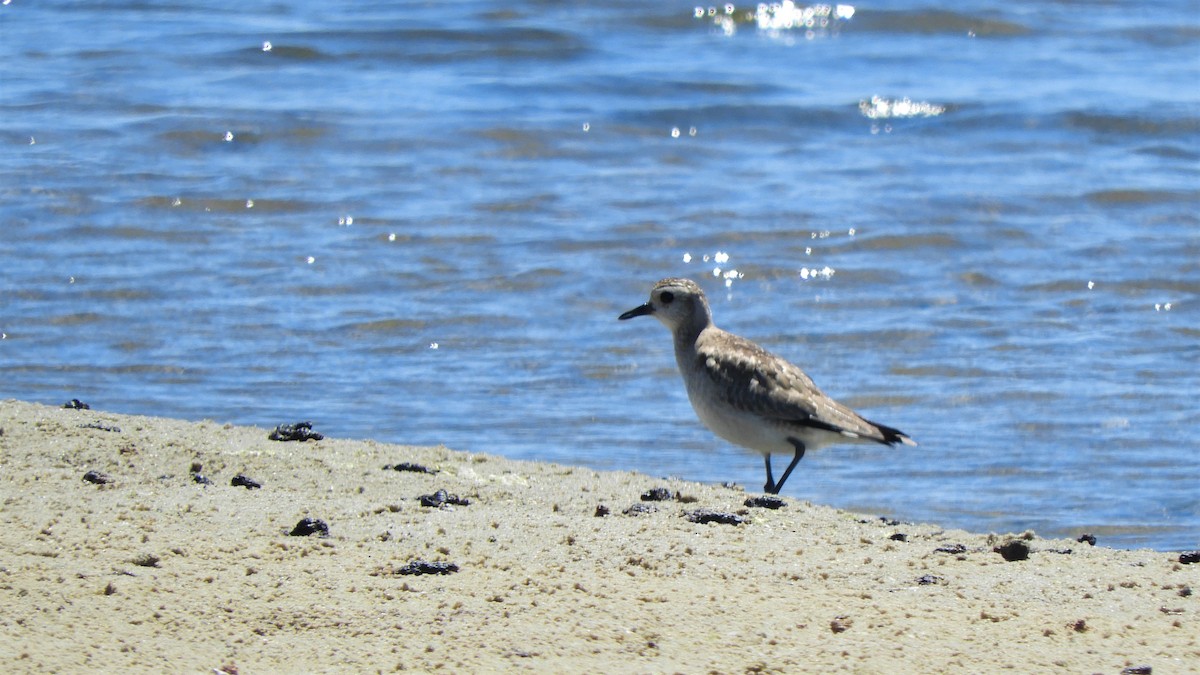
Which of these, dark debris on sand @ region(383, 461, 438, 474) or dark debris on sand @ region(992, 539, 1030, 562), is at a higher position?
dark debris on sand @ region(992, 539, 1030, 562)

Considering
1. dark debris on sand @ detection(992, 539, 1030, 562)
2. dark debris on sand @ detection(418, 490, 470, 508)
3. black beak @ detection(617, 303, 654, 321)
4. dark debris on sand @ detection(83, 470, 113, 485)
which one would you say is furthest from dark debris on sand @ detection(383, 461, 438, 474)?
dark debris on sand @ detection(992, 539, 1030, 562)

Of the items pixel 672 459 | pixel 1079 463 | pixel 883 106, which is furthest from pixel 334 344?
pixel 883 106

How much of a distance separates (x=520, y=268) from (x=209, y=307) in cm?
246

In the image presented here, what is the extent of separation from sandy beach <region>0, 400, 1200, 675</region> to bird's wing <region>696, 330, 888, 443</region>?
0.79 m

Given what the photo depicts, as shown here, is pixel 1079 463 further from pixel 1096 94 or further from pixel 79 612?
pixel 1096 94

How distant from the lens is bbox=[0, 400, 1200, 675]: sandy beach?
5.34m

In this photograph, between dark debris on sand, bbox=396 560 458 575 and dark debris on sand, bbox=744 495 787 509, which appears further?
dark debris on sand, bbox=744 495 787 509

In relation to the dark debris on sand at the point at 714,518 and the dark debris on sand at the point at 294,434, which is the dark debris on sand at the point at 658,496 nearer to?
the dark debris on sand at the point at 714,518

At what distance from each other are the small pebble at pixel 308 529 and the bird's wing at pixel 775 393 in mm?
2829

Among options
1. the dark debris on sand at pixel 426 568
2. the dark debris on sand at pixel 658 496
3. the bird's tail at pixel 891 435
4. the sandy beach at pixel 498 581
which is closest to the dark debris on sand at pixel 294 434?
the sandy beach at pixel 498 581

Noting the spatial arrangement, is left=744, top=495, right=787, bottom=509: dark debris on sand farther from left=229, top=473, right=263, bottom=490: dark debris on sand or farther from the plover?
left=229, top=473, right=263, bottom=490: dark debris on sand

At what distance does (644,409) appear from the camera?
35.2 feet

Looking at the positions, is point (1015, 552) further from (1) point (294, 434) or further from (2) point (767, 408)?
(1) point (294, 434)

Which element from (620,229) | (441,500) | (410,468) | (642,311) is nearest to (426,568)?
(441,500)
